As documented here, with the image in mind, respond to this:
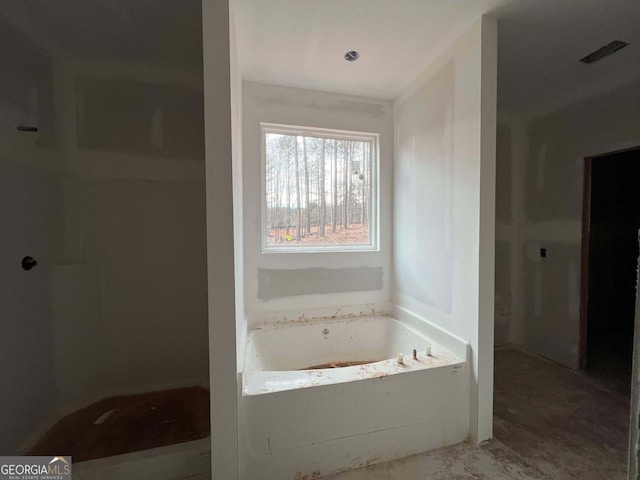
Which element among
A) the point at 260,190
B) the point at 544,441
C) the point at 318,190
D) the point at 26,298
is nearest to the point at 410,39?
the point at 318,190

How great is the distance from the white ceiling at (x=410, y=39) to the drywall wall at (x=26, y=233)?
4.45 feet

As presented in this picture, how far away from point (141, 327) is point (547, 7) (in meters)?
3.43

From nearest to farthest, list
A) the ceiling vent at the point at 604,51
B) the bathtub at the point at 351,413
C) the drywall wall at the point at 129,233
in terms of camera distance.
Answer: the bathtub at the point at 351,413
the ceiling vent at the point at 604,51
the drywall wall at the point at 129,233

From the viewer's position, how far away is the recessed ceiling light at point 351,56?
189 cm

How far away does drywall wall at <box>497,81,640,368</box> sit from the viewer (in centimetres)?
226

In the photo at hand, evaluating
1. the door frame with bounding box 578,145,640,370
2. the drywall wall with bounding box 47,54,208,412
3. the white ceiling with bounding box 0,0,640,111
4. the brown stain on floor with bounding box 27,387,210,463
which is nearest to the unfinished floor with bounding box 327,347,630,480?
the door frame with bounding box 578,145,640,370

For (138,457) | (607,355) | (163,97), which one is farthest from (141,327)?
(607,355)

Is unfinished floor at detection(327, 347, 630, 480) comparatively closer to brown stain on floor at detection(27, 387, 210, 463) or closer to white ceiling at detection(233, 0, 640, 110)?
brown stain on floor at detection(27, 387, 210, 463)

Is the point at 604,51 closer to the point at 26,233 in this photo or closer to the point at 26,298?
the point at 26,233

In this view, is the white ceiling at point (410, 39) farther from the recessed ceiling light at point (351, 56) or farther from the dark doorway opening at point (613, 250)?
the dark doorway opening at point (613, 250)

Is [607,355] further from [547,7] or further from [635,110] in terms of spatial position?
[547,7]

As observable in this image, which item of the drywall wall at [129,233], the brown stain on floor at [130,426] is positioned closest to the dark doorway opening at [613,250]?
the brown stain on floor at [130,426]

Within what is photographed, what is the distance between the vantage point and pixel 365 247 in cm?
266

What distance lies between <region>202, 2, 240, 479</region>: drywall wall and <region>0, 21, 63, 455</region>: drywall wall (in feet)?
4.32
